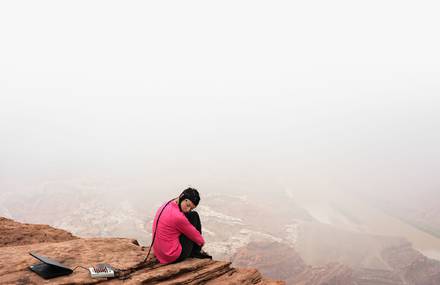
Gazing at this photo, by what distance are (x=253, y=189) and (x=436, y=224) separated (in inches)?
1687

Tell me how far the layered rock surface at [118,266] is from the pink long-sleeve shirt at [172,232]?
0.92 ft

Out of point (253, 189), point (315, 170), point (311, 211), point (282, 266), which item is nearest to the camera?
point (282, 266)

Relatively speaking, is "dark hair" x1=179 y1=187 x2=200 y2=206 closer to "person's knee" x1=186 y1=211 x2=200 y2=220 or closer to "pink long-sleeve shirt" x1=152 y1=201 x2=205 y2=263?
"pink long-sleeve shirt" x1=152 y1=201 x2=205 y2=263

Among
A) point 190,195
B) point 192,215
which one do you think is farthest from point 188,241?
point 190,195

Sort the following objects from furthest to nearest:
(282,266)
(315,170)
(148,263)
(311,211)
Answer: (315,170)
(311,211)
(282,266)
(148,263)

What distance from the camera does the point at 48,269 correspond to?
5.64 meters

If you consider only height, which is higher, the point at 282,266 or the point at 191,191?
the point at 191,191

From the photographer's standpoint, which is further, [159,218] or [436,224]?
[436,224]

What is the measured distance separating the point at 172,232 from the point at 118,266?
1196 millimetres

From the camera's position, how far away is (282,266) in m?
43.9

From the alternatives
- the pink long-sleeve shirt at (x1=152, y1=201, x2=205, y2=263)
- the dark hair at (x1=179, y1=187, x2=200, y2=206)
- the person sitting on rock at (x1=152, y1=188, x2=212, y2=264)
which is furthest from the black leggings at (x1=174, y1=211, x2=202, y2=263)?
the dark hair at (x1=179, y1=187, x2=200, y2=206)

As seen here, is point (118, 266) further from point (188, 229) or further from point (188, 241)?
point (188, 229)

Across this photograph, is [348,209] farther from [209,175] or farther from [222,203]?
[209,175]

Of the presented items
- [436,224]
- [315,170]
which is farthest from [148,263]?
[315,170]
